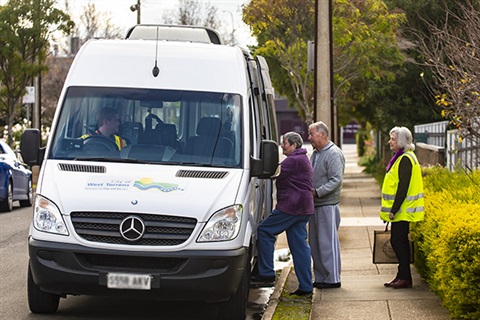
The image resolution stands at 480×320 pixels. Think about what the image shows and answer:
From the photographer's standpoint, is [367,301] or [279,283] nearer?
[367,301]

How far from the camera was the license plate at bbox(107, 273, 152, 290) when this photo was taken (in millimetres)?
9359

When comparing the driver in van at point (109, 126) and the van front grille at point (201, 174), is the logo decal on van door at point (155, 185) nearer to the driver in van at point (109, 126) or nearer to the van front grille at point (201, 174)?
the van front grille at point (201, 174)

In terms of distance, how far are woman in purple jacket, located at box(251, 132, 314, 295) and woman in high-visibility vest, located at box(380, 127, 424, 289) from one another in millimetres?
839

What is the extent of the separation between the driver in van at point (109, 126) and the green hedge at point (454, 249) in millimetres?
2963

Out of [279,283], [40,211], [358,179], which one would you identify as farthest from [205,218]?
[358,179]

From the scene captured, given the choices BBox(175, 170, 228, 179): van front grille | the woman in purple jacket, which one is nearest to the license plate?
BBox(175, 170, 228, 179): van front grille

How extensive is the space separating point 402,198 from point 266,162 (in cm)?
176

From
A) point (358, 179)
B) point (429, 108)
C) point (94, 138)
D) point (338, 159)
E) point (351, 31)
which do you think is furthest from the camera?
point (358, 179)

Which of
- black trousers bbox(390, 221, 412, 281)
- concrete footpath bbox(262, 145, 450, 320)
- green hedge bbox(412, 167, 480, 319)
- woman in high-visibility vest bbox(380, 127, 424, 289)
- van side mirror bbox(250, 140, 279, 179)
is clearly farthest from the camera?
black trousers bbox(390, 221, 412, 281)

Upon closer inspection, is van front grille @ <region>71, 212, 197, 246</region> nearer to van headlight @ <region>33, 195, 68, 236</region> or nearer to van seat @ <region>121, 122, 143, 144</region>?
van headlight @ <region>33, 195, 68, 236</region>

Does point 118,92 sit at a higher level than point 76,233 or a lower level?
higher

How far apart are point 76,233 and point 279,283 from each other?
3.34 m

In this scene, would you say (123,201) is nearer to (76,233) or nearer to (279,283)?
(76,233)

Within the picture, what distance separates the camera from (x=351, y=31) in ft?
103
